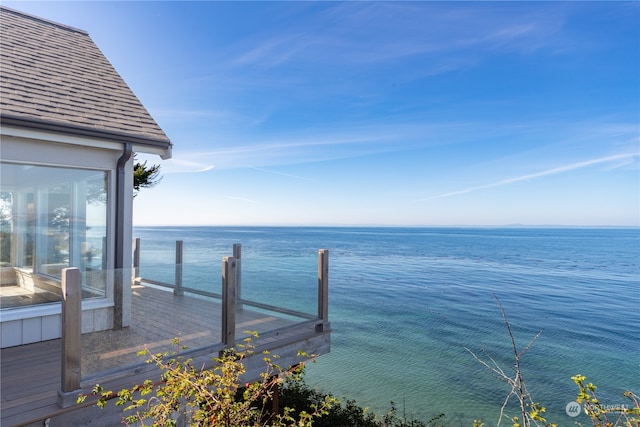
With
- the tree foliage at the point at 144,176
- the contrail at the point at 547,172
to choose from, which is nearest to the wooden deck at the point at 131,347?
the tree foliage at the point at 144,176

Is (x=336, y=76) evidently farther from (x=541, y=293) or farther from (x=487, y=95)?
(x=541, y=293)

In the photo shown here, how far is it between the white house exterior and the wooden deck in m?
0.24

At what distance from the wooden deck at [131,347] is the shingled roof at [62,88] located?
2.23 meters

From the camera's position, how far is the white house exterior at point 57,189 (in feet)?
13.7

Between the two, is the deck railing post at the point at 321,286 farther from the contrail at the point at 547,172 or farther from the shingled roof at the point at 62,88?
the contrail at the point at 547,172

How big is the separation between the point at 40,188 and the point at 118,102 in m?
1.87

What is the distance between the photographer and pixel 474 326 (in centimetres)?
1457

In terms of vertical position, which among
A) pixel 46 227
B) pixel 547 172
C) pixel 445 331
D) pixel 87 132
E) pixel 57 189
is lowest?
pixel 445 331

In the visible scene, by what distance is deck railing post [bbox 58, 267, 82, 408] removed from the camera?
112 inches

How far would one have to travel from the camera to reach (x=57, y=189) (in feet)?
15.1

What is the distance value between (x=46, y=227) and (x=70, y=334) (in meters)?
2.40

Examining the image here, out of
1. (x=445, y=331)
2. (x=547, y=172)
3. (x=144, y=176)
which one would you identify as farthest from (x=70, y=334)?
(x=547, y=172)

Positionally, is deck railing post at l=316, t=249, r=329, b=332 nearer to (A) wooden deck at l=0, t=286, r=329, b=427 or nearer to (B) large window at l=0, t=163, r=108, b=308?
(A) wooden deck at l=0, t=286, r=329, b=427

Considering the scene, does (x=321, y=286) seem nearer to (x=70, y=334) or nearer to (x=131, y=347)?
(x=131, y=347)
